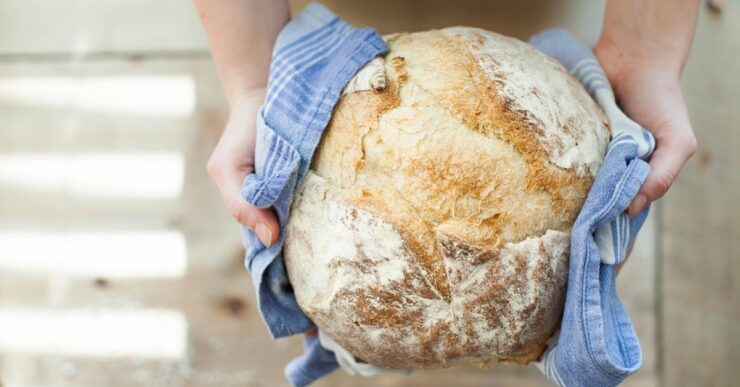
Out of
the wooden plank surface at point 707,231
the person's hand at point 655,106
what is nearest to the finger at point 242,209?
the person's hand at point 655,106

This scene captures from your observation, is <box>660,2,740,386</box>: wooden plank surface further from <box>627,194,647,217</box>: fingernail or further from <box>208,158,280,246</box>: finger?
<box>208,158,280,246</box>: finger

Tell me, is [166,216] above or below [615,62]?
below

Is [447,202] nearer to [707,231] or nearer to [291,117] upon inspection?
[291,117]

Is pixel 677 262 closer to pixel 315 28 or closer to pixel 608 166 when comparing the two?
pixel 608 166

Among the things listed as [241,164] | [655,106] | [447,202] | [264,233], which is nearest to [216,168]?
[241,164]

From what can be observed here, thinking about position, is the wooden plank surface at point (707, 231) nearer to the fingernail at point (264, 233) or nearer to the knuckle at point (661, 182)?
the knuckle at point (661, 182)

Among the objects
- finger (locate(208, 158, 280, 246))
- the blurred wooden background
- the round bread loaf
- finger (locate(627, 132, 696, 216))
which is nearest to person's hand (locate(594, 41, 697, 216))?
finger (locate(627, 132, 696, 216))
